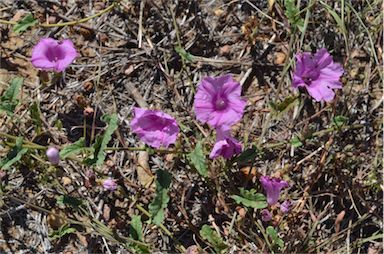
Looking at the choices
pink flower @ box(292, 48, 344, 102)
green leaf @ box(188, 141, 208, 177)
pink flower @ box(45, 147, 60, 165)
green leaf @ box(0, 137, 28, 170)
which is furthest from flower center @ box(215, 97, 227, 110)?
green leaf @ box(0, 137, 28, 170)

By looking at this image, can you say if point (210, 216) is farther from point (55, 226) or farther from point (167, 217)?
point (55, 226)

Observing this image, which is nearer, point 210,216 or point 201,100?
point 201,100

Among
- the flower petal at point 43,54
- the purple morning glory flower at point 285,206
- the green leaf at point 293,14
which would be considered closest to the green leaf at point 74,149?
the flower petal at point 43,54

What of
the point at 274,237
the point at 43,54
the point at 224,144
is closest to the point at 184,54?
the point at 224,144

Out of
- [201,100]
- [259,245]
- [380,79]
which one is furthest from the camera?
[380,79]

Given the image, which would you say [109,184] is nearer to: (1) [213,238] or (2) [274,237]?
(1) [213,238]

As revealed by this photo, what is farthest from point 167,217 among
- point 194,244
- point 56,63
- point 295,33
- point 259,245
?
point 295,33

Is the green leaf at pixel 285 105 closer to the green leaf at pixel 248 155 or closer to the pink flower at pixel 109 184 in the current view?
the green leaf at pixel 248 155
